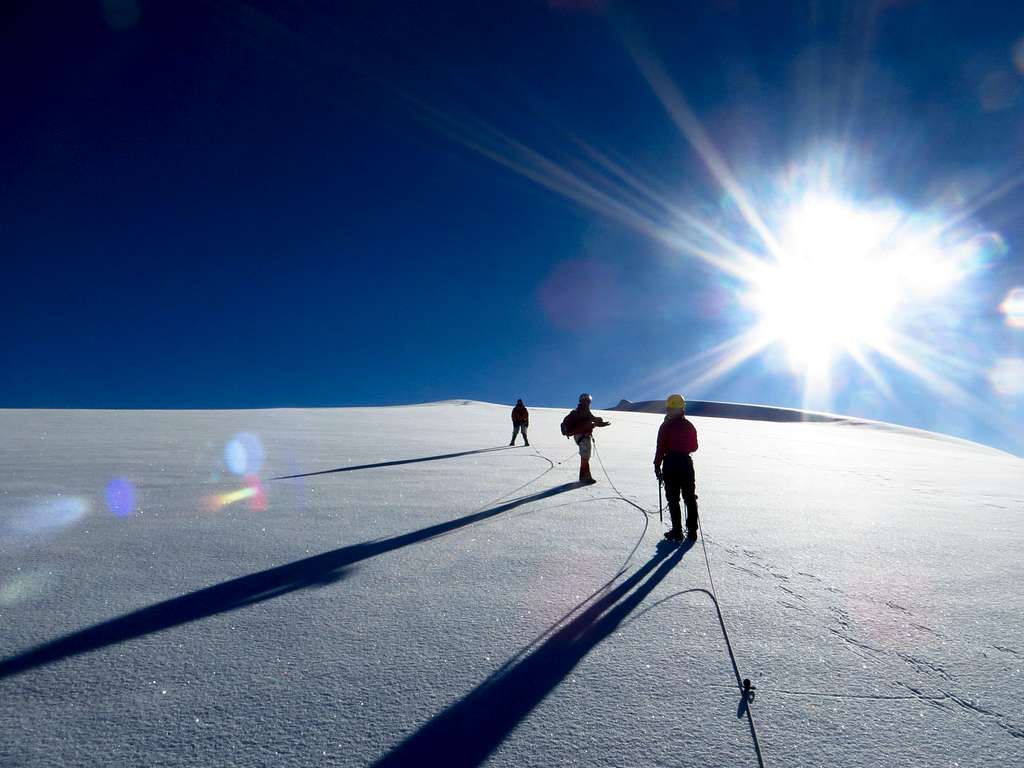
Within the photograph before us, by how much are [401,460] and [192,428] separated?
13677mm

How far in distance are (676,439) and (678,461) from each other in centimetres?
29

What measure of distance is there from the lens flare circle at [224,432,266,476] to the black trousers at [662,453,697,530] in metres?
8.50

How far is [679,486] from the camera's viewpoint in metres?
6.71

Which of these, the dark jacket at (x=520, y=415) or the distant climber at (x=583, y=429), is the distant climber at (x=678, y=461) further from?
the dark jacket at (x=520, y=415)

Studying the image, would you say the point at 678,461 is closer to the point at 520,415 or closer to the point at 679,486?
the point at 679,486

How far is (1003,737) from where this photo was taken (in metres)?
2.73

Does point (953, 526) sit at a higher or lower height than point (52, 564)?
higher

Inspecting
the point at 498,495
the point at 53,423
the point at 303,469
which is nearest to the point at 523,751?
the point at 498,495

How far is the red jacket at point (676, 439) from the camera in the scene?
671cm

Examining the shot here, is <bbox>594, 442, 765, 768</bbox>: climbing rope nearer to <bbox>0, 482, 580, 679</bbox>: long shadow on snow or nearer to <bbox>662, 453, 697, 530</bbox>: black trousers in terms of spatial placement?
<bbox>662, 453, 697, 530</bbox>: black trousers

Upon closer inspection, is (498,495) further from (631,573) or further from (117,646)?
(117,646)

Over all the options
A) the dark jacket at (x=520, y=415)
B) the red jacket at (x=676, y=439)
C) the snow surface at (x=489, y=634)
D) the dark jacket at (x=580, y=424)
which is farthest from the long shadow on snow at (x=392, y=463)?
the red jacket at (x=676, y=439)

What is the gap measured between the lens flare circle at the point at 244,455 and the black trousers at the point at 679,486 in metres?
8.50

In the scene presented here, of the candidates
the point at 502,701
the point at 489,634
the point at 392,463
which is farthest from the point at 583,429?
the point at 502,701
